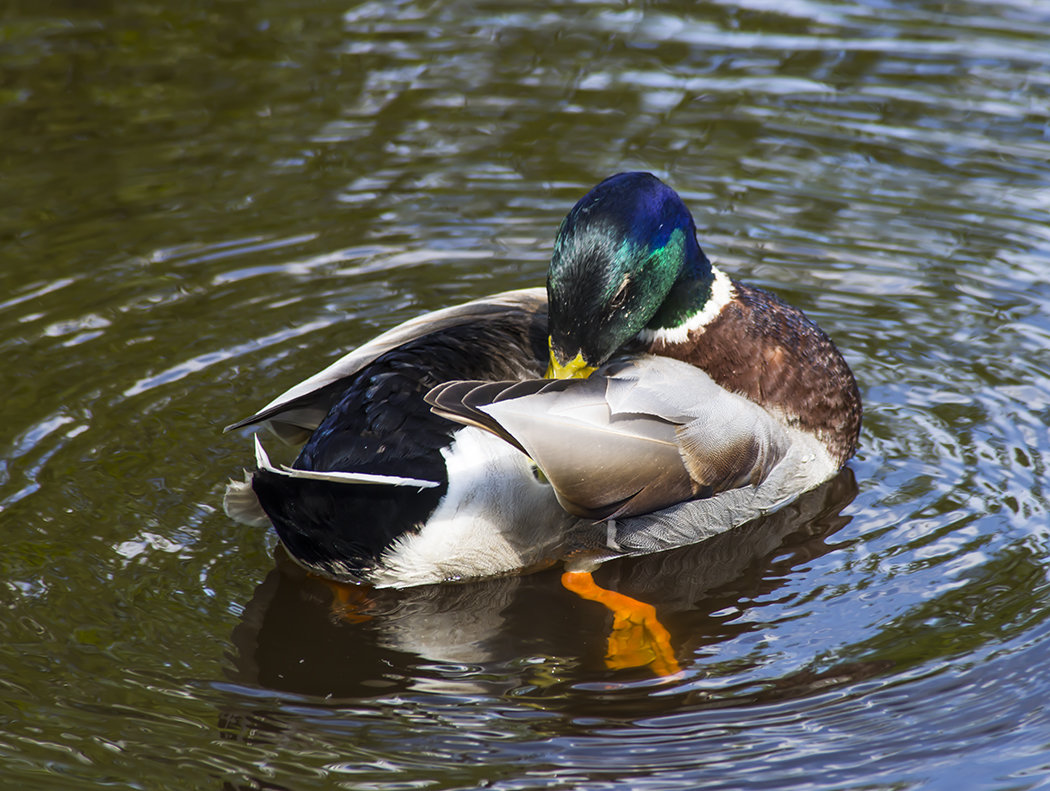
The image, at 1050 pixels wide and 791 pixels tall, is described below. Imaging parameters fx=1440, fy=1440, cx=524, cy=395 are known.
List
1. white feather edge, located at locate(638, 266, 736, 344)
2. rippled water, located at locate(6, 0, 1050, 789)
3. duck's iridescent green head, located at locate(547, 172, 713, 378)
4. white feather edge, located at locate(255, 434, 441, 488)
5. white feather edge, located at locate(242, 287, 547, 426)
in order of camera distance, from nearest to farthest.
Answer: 1. rippled water, located at locate(6, 0, 1050, 789)
2. white feather edge, located at locate(255, 434, 441, 488)
3. duck's iridescent green head, located at locate(547, 172, 713, 378)
4. white feather edge, located at locate(242, 287, 547, 426)
5. white feather edge, located at locate(638, 266, 736, 344)

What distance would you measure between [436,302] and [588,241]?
72.1 inches

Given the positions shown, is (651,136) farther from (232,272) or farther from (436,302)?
(232,272)

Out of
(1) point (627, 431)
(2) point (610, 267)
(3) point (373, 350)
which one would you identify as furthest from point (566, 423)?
(3) point (373, 350)

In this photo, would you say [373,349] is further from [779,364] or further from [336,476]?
[779,364]

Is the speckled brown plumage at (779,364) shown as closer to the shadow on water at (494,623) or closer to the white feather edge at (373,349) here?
the shadow on water at (494,623)

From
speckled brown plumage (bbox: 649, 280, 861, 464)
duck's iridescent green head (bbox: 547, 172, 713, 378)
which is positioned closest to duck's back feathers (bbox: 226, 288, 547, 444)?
duck's iridescent green head (bbox: 547, 172, 713, 378)

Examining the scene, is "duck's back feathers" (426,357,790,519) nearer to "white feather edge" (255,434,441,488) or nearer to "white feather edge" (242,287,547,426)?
"white feather edge" (255,434,441,488)

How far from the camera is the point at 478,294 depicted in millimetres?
5871

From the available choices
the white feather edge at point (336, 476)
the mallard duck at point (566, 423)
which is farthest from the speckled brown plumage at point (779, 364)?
the white feather edge at point (336, 476)

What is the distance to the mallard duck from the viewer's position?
12.8ft

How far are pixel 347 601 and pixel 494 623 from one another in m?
0.45

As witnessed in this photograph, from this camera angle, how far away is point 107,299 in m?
5.70

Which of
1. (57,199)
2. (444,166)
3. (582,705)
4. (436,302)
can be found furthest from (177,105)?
(582,705)

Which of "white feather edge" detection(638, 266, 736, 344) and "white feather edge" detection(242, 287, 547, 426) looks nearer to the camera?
"white feather edge" detection(242, 287, 547, 426)
